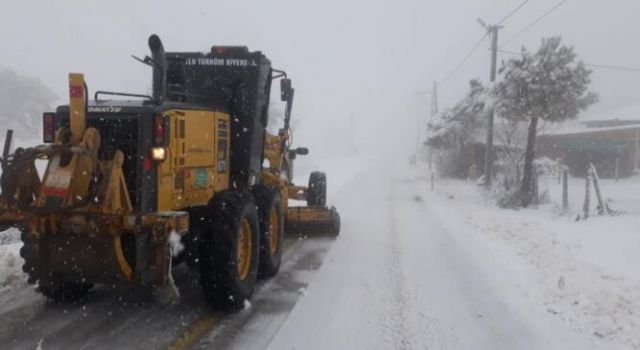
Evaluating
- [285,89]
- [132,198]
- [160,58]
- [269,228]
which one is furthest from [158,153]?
[285,89]

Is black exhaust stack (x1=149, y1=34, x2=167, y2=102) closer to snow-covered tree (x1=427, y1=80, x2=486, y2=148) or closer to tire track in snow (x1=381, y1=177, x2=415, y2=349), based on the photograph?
tire track in snow (x1=381, y1=177, x2=415, y2=349)

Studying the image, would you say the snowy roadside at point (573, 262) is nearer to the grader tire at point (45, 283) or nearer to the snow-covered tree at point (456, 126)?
the grader tire at point (45, 283)

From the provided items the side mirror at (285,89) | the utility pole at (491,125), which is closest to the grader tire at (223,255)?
the side mirror at (285,89)

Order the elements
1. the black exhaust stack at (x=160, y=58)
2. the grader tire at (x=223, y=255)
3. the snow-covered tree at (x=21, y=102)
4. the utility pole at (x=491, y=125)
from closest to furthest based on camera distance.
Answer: the black exhaust stack at (x=160, y=58), the grader tire at (x=223, y=255), the utility pole at (x=491, y=125), the snow-covered tree at (x=21, y=102)

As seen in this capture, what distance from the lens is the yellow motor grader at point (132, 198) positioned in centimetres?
541

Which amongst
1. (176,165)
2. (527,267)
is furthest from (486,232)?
(176,165)

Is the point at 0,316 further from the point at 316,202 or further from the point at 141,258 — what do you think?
the point at 316,202

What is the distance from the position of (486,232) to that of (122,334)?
27.8 ft

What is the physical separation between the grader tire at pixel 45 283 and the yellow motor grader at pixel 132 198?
11 millimetres

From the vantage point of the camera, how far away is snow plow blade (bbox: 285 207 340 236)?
37.8 feet

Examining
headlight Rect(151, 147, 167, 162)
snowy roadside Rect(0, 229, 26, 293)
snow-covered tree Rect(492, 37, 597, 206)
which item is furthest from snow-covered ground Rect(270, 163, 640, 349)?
snow-covered tree Rect(492, 37, 597, 206)

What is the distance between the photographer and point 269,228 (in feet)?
26.7

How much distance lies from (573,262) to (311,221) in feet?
15.5

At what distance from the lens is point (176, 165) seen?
6184 mm
